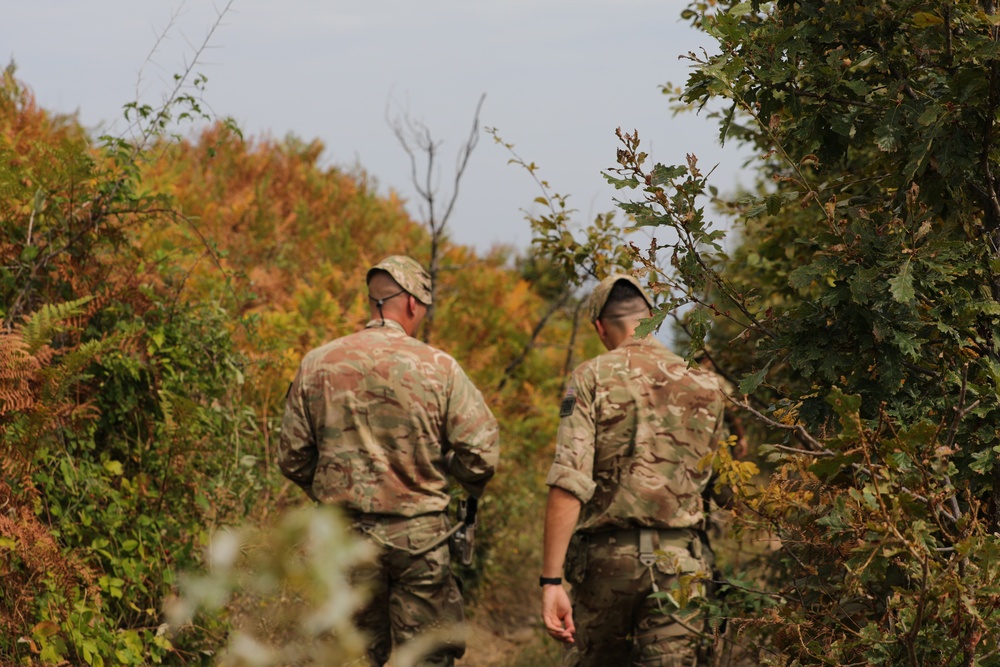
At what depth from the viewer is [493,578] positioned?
26.9 ft

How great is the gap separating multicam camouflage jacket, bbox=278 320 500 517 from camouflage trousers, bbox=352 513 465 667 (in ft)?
0.29

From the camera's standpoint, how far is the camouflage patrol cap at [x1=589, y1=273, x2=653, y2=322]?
4.46m

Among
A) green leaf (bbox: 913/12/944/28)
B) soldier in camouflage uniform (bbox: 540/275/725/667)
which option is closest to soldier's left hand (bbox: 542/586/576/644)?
soldier in camouflage uniform (bbox: 540/275/725/667)

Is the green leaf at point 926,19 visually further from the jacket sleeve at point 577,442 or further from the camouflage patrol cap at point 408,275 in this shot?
the camouflage patrol cap at point 408,275

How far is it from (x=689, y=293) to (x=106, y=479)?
330 centimetres

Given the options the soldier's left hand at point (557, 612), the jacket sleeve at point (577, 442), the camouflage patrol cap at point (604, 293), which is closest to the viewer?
the soldier's left hand at point (557, 612)

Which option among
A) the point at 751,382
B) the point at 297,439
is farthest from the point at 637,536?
the point at 751,382

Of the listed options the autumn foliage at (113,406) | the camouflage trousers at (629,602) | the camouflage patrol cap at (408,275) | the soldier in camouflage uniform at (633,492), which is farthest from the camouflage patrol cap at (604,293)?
the autumn foliage at (113,406)

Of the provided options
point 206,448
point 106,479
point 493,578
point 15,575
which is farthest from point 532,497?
point 15,575

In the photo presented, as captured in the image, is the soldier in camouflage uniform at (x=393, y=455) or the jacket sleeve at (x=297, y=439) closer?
the soldier in camouflage uniform at (x=393, y=455)

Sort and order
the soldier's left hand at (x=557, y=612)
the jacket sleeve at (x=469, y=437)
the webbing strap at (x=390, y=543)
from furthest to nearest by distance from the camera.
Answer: the jacket sleeve at (x=469, y=437), the webbing strap at (x=390, y=543), the soldier's left hand at (x=557, y=612)

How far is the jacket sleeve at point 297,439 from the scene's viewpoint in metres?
4.75

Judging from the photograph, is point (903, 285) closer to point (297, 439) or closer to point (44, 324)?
point (297, 439)

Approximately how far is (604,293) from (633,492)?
33.8 inches
